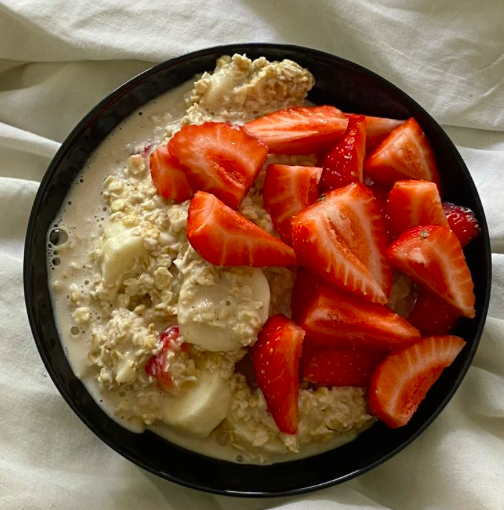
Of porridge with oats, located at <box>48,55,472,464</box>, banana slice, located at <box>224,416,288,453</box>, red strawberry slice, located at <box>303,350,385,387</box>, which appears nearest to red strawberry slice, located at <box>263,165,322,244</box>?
porridge with oats, located at <box>48,55,472,464</box>

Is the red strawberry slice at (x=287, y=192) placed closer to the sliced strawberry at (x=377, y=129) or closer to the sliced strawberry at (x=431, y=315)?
the sliced strawberry at (x=377, y=129)

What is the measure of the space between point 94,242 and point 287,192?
18.4 inches

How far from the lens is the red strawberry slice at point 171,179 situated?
1576mm

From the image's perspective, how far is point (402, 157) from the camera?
162 centimetres

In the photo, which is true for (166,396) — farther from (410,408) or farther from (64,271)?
(410,408)

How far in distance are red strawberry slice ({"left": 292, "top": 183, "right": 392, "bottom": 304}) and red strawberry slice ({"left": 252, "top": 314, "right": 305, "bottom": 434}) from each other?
0.45 feet

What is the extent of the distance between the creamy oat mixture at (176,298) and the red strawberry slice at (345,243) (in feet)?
0.37

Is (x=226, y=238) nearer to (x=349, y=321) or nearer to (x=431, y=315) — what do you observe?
(x=349, y=321)

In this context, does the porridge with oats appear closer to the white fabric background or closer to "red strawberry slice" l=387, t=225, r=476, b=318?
"red strawberry slice" l=387, t=225, r=476, b=318

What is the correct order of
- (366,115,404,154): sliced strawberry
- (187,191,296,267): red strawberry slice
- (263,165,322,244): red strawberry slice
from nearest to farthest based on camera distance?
1. (187,191,296,267): red strawberry slice
2. (263,165,322,244): red strawberry slice
3. (366,115,404,154): sliced strawberry

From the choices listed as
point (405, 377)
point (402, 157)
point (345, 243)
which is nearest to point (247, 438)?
point (405, 377)

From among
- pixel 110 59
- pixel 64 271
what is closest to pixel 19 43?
pixel 110 59

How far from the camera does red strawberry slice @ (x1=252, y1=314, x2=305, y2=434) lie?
58.2 inches

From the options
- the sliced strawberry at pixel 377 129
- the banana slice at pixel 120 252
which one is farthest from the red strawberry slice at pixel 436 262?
the banana slice at pixel 120 252
